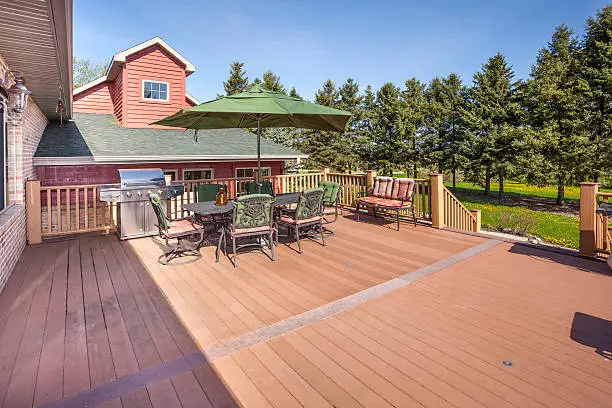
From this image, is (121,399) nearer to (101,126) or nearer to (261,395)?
(261,395)

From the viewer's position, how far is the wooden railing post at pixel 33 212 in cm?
536

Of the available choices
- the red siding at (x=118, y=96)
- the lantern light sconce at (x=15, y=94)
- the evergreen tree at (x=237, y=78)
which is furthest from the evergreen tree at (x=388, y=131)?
the lantern light sconce at (x=15, y=94)

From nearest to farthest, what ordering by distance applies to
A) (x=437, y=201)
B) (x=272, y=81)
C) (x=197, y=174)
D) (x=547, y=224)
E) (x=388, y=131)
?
(x=437, y=201) → (x=197, y=174) → (x=547, y=224) → (x=388, y=131) → (x=272, y=81)

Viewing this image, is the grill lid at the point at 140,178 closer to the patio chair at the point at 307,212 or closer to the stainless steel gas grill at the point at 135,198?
the stainless steel gas grill at the point at 135,198

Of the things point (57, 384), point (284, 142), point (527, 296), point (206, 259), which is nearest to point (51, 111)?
point (206, 259)

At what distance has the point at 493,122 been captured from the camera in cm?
2156

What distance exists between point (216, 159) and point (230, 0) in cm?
538

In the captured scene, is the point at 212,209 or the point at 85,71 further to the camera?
the point at 85,71

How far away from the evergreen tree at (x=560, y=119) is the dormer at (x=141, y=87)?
59.9 feet

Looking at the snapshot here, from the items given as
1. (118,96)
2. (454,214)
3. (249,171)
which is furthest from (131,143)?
(454,214)

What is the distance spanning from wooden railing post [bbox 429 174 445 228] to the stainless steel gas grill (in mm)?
5144

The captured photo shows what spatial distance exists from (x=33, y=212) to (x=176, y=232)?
2.94 meters

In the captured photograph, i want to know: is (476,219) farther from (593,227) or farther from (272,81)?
(272,81)

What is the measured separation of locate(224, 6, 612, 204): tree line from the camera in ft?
53.6
